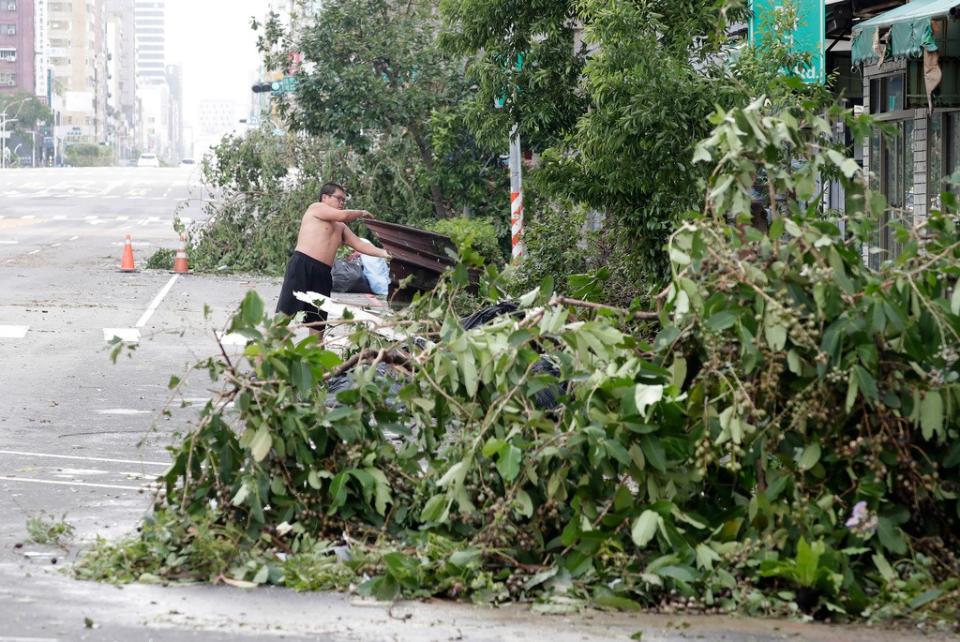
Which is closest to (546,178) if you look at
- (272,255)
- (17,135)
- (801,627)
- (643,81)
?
(643,81)

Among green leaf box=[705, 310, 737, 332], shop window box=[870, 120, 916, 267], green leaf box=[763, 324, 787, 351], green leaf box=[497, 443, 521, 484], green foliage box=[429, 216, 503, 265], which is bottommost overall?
green leaf box=[497, 443, 521, 484]

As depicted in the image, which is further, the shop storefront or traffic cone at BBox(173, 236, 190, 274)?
traffic cone at BBox(173, 236, 190, 274)

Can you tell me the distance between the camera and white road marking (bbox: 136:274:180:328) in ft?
64.8

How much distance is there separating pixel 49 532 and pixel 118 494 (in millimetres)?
1360

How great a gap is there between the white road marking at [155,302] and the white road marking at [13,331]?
145 cm

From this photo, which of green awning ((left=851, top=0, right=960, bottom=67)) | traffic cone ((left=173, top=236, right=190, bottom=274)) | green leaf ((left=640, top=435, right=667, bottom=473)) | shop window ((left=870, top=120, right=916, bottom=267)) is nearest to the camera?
green leaf ((left=640, top=435, right=667, bottom=473))

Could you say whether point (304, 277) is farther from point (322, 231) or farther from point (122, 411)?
point (122, 411)

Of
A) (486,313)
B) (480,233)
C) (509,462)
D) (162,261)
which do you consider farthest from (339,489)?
(162,261)

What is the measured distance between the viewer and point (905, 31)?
1332 centimetres

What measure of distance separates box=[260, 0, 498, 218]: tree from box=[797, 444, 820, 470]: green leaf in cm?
2030

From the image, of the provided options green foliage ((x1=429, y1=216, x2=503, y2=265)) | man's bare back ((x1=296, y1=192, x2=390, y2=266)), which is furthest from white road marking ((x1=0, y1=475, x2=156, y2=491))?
green foliage ((x1=429, y1=216, x2=503, y2=265))

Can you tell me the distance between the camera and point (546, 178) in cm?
1327

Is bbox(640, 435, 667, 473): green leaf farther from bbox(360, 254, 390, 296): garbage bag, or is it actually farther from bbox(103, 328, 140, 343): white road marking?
bbox(360, 254, 390, 296): garbage bag

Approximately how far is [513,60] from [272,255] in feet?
51.3
